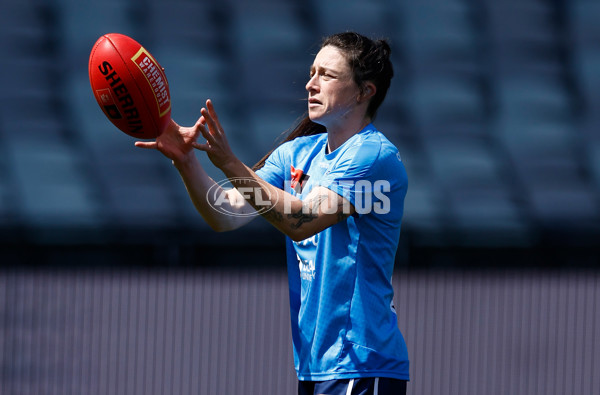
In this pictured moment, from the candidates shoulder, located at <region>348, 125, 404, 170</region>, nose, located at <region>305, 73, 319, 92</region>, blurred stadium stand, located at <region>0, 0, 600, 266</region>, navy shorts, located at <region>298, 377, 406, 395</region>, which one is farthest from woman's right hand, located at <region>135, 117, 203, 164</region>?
blurred stadium stand, located at <region>0, 0, 600, 266</region>

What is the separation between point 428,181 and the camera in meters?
7.02

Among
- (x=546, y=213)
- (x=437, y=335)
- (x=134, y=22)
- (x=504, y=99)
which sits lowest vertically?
(x=437, y=335)

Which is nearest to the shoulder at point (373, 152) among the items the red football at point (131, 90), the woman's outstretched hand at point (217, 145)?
the woman's outstretched hand at point (217, 145)

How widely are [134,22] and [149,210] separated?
1.89m

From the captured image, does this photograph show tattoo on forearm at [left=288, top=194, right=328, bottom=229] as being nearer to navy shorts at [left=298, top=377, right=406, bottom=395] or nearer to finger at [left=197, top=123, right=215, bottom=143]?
finger at [left=197, top=123, right=215, bottom=143]

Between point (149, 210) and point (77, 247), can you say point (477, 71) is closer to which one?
point (149, 210)

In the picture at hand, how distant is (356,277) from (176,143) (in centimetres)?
89

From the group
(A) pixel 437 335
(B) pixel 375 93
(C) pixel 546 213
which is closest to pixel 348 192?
(B) pixel 375 93

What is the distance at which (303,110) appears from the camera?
7.14m

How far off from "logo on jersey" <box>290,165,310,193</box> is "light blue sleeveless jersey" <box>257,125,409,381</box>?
0.64ft

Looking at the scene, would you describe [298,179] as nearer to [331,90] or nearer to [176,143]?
[331,90]

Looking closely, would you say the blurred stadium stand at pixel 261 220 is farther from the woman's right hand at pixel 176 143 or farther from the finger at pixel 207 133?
the finger at pixel 207 133

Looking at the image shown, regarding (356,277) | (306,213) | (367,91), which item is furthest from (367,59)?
(356,277)

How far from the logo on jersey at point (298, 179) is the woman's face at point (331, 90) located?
0.28 meters
